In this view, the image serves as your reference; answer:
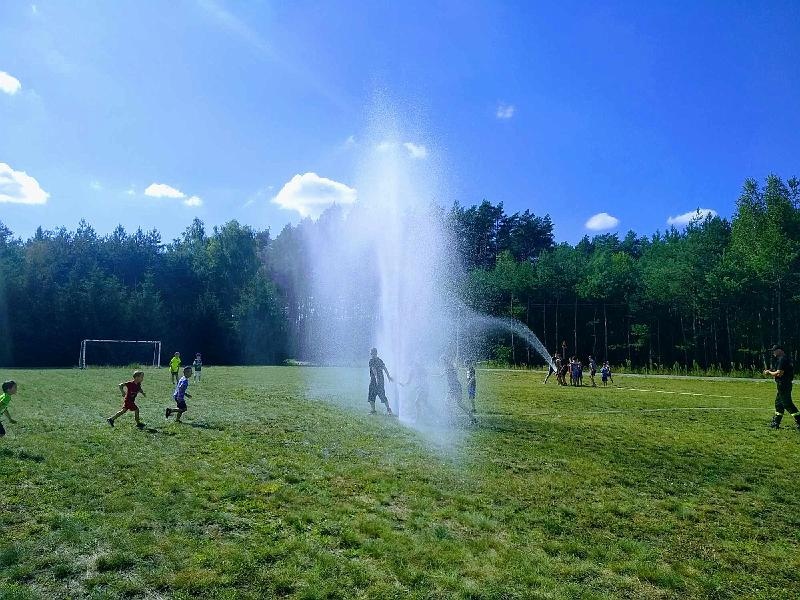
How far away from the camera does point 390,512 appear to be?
287 inches

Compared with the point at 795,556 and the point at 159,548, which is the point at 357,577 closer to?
the point at 159,548

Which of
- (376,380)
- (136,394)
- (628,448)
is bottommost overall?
(628,448)

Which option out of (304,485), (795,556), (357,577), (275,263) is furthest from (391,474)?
(275,263)

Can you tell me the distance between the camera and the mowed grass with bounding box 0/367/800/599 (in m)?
5.27

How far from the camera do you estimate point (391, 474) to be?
363 inches

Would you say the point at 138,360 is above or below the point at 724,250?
below

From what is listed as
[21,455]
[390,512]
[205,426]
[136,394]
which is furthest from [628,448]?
[21,455]

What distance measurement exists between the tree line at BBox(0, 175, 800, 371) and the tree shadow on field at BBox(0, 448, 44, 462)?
39.7 m

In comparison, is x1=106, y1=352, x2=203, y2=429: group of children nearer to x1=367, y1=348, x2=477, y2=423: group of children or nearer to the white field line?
x1=367, y1=348, x2=477, y2=423: group of children

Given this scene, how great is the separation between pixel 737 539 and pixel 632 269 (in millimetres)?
66658

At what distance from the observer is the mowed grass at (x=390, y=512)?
527cm

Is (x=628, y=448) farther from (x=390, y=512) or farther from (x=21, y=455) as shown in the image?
(x=21, y=455)

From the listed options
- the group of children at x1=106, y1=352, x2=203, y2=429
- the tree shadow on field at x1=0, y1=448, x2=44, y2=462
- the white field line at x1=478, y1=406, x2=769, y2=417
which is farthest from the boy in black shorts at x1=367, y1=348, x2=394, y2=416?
the tree shadow on field at x1=0, y1=448, x2=44, y2=462

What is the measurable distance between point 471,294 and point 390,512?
67245 millimetres
